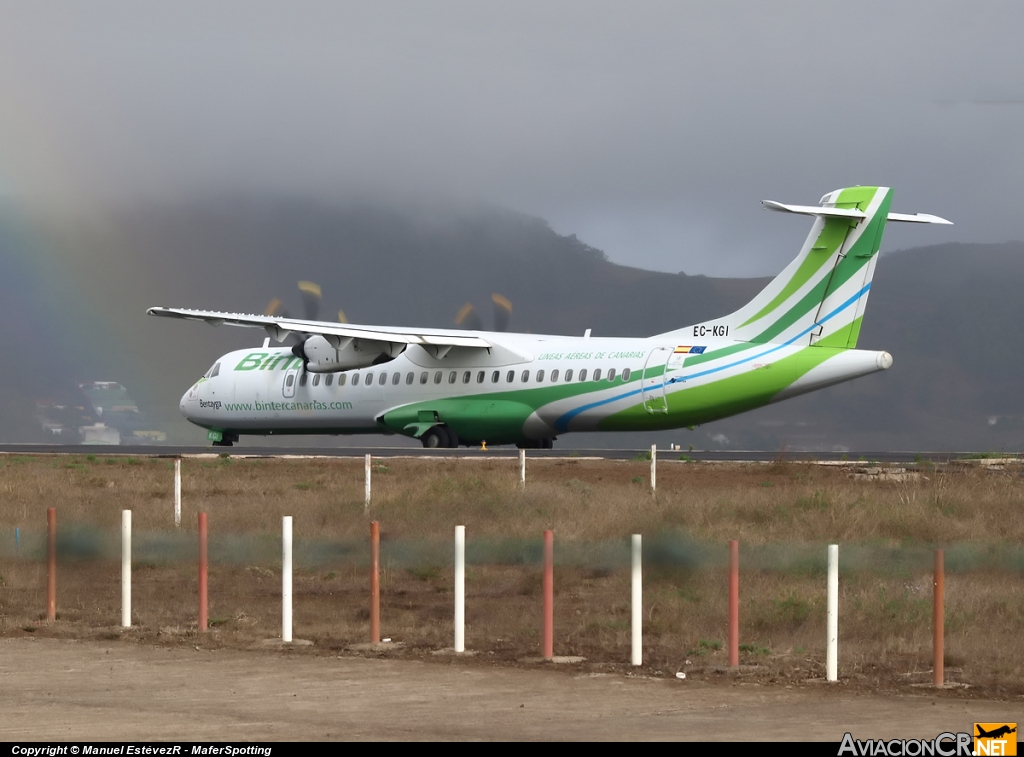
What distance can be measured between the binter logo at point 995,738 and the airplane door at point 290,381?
37545mm

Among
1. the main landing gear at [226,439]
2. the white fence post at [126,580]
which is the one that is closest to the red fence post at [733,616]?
the white fence post at [126,580]

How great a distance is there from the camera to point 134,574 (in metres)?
18.5

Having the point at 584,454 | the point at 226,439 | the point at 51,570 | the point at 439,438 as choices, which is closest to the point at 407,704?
the point at 51,570

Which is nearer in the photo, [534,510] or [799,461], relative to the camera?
[534,510]

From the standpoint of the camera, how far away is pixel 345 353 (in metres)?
43.2

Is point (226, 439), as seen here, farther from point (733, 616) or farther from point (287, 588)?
point (733, 616)

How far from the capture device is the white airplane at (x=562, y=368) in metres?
37.8

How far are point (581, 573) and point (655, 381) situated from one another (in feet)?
70.5

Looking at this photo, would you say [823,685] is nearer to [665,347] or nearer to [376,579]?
[376,579]

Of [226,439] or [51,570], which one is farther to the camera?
[226,439]

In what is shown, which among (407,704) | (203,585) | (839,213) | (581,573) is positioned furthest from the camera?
(839,213)

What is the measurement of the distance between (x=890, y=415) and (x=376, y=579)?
176691 millimetres

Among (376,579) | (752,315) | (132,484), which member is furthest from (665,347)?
(376,579)

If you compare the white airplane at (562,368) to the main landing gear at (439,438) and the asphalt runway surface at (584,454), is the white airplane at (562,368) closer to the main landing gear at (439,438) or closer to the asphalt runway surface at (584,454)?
the main landing gear at (439,438)
